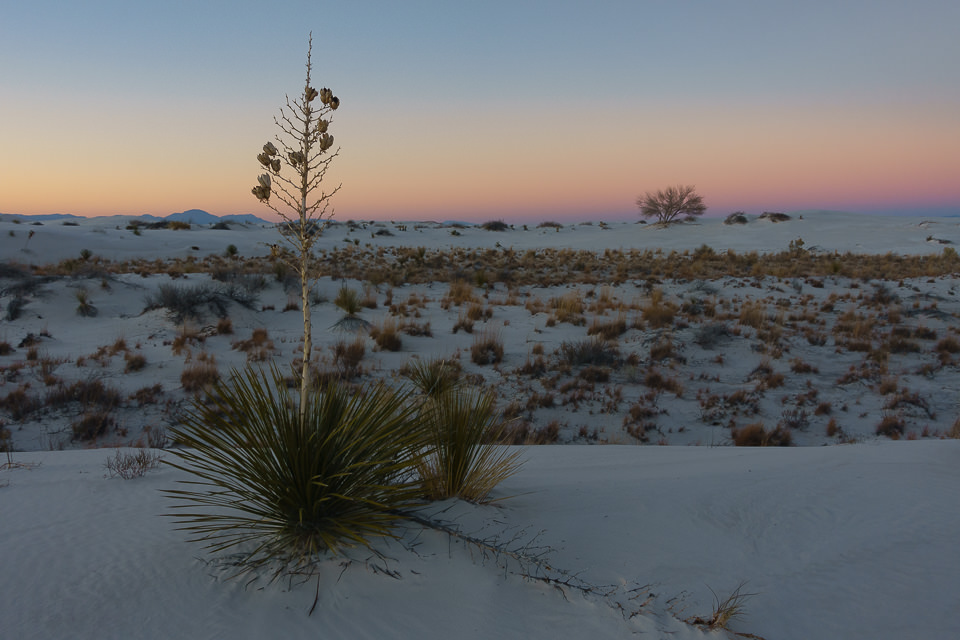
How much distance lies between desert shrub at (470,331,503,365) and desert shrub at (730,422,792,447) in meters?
4.28

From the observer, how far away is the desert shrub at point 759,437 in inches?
251

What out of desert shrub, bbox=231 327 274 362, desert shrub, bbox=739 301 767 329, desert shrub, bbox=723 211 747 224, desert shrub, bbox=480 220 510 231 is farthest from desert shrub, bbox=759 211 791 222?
desert shrub, bbox=231 327 274 362

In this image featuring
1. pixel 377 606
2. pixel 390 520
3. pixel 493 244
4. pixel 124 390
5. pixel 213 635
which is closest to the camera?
pixel 213 635

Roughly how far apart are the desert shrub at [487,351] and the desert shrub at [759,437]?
4284 millimetres

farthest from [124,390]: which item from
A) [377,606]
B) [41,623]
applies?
[377,606]

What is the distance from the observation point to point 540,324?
12820 millimetres

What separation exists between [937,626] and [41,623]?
3692 millimetres

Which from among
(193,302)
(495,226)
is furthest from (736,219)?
(193,302)

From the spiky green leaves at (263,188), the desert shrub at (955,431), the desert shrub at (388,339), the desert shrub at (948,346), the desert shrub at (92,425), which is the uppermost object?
the spiky green leaves at (263,188)

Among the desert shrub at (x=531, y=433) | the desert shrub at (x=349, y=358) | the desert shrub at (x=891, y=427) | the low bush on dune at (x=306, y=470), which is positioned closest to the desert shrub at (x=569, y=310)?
the desert shrub at (x=349, y=358)

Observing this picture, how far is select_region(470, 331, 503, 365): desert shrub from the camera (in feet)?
31.3

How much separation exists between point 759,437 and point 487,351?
4.82m

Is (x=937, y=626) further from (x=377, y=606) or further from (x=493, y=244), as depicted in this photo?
(x=493, y=244)

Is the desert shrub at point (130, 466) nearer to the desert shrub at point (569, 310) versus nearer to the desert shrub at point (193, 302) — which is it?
the desert shrub at point (193, 302)
